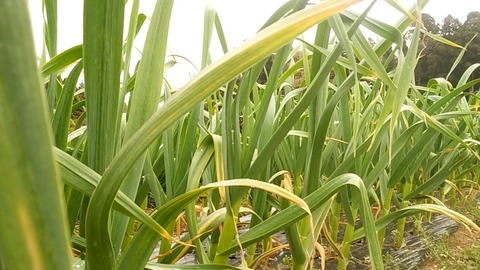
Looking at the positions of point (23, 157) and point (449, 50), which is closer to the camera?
point (23, 157)

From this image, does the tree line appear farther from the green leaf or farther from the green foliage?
the green leaf

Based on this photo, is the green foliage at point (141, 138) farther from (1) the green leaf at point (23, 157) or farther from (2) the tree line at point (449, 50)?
(2) the tree line at point (449, 50)

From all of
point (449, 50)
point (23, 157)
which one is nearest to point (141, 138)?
point (23, 157)

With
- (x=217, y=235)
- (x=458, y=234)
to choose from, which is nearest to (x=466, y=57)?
(x=458, y=234)

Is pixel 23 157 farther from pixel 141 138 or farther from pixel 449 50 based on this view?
pixel 449 50

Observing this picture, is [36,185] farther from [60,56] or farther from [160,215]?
[60,56]

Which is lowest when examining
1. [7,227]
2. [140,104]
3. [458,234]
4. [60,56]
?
[458,234]

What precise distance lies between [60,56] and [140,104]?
157mm

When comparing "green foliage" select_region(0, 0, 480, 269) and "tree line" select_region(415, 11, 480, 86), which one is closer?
"green foliage" select_region(0, 0, 480, 269)

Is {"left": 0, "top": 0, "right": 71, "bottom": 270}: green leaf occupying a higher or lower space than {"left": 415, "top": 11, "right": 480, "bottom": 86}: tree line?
lower

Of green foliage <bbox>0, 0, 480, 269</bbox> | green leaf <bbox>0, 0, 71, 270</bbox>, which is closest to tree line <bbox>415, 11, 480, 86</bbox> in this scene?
green foliage <bbox>0, 0, 480, 269</bbox>

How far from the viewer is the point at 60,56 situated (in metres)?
0.47

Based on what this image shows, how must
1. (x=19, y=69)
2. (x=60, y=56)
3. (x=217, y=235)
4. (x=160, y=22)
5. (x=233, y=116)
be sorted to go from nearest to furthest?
(x=19, y=69) → (x=160, y=22) → (x=60, y=56) → (x=233, y=116) → (x=217, y=235)

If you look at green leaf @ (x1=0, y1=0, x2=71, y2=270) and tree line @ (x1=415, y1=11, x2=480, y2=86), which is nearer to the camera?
green leaf @ (x1=0, y1=0, x2=71, y2=270)
